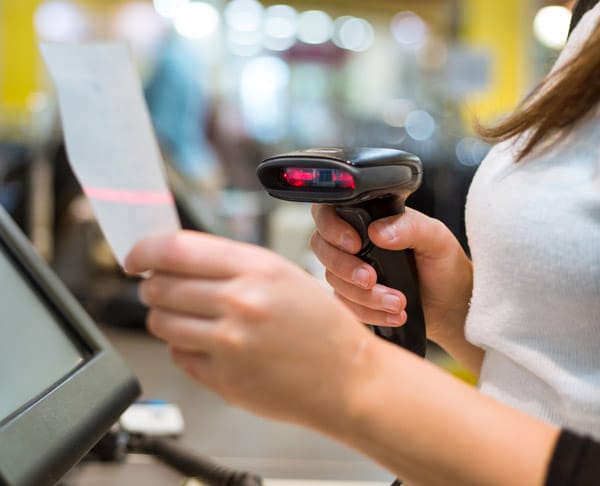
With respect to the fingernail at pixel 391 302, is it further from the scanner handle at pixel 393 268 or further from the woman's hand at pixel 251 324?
the woman's hand at pixel 251 324

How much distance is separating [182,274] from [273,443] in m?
0.70

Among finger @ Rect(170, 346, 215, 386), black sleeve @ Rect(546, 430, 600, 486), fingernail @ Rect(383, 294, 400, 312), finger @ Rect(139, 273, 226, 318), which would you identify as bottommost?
fingernail @ Rect(383, 294, 400, 312)

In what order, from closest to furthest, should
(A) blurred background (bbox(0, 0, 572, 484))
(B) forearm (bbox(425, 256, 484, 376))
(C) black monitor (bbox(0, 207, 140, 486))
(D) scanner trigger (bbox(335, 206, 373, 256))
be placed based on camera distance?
(C) black monitor (bbox(0, 207, 140, 486)), (D) scanner trigger (bbox(335, 206, 373, 256)), (B) forearm (bbox(425, 256, 484, 376)), (A) blurred background (bbox(0, 0, 572, 484))

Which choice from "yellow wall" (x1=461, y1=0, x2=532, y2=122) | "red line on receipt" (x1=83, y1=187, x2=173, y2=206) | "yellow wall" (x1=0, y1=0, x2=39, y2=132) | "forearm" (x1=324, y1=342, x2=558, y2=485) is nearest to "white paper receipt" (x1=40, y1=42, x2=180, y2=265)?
"red line on receipt" (x1=83, y1=187, x2=173, y2=206)

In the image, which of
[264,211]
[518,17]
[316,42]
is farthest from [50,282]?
[316,42]

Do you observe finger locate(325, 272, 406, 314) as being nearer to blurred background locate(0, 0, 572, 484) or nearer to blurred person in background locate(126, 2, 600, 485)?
blurred person in background locate(126, 2, 600, 485)

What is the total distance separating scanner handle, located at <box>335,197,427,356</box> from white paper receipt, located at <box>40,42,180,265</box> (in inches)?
7.5

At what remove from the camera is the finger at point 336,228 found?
0.66 m

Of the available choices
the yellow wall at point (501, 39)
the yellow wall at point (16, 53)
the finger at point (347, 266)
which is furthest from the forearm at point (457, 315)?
the yellow wall at point (501, 39)

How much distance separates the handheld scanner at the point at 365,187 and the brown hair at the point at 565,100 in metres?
0.09

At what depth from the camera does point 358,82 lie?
38.0 feet

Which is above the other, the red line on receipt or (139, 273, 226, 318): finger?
the red line on receipt

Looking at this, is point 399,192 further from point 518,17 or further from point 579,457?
point 518,17

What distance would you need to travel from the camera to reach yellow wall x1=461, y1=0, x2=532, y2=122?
8.37 meters
